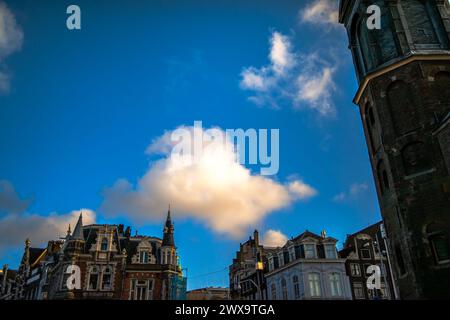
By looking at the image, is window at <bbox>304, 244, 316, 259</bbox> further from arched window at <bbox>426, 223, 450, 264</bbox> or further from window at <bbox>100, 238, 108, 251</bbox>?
arched window at <bbox>426, 223, 450, 264</bbox>

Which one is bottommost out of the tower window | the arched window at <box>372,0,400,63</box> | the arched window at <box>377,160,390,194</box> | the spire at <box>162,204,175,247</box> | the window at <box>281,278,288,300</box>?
the tower window

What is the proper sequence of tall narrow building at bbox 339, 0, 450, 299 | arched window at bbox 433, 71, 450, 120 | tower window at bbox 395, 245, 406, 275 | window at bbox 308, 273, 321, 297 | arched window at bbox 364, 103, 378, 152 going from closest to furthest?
tall narrow building at bbox 339, 0, 450, 299, tower window at bbox 395, 245, 406, 275, arched window at bbox 433, 71, 450, 120, arched window at bbox 364, 103, 378, 152, window at bbox 308, 273, 321, 297

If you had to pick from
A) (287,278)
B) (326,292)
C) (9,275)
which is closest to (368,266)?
(326,292)

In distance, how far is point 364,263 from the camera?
49062 mm

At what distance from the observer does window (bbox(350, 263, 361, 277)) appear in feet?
158

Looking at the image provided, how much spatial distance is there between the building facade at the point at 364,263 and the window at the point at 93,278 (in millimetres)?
32565

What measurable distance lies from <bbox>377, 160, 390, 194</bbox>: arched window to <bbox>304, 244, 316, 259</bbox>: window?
954 inches

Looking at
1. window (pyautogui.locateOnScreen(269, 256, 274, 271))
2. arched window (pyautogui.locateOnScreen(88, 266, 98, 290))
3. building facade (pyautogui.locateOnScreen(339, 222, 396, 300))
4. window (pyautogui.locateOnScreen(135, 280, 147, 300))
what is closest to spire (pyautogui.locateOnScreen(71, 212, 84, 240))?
arched window (pyautogui.locateOnScreen(88, 266, 98, 290))

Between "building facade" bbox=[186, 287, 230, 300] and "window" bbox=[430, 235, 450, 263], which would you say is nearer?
"window" bbox=[430, 235, 450, 263]

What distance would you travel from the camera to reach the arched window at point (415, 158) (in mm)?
22578

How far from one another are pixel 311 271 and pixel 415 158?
27.6m

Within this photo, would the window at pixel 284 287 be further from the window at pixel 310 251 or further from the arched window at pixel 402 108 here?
the arched window at pixel 402 108

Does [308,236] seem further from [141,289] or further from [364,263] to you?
[141,289]
